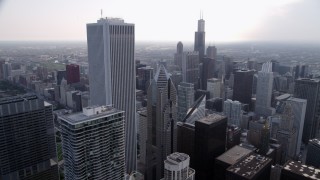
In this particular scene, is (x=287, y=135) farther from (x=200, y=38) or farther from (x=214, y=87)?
(x=200, y=38)

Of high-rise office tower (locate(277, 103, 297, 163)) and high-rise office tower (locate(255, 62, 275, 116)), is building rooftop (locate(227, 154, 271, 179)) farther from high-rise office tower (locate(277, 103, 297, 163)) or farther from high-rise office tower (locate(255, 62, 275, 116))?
high-rise office tower (locate(255, 62, 275, 116))

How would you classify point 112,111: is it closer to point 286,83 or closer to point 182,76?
point 182,76

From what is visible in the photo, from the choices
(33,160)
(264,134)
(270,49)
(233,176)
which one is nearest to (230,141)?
(264,134)

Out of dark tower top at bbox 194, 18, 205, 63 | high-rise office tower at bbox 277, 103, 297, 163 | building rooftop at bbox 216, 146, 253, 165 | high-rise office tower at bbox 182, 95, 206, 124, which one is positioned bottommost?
high-rise office tower at bbox 277, 103, 297, 163

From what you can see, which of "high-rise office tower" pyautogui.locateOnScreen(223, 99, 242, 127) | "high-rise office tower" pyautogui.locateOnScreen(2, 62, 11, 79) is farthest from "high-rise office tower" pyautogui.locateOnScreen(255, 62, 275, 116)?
"high-rise office tower" pyautogui.locateOnScreen(2, 62, 11, 79)

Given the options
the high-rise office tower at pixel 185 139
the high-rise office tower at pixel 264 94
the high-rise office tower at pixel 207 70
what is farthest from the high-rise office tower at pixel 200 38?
the high-rise office tower at pixel 185 139

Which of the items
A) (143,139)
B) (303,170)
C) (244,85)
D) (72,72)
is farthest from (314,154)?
(72,72)
